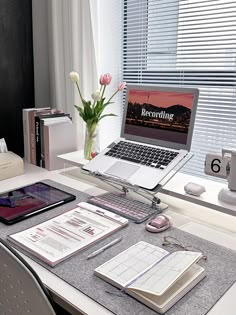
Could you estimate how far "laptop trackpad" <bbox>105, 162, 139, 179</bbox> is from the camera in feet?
4.44

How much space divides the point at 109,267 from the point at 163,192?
50 centimetres

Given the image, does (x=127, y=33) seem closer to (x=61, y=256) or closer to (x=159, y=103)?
(x=159, y=103)

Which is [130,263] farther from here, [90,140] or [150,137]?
[90,140]

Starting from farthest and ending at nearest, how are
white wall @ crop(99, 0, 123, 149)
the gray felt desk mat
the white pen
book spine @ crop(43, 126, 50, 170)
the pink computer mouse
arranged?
1. white wall @ crop(99, 0, 123, 149)
2. book spine @ crop(43, 126, 50, 170)
3. the pink computer mouse
4. the white pen
5. the gray felt desk mat

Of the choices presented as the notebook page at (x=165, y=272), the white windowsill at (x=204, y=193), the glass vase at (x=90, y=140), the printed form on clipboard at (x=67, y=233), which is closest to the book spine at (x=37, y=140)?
the glass vase at (x=90, y=140)

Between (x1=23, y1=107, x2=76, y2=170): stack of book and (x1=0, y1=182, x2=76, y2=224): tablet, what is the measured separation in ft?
0.96

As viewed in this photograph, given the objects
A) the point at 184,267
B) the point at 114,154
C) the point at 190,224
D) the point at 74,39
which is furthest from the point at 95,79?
the point at 184,267

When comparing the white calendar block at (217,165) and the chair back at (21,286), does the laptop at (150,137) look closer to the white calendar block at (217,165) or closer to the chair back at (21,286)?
the white calendar block at (217,165)

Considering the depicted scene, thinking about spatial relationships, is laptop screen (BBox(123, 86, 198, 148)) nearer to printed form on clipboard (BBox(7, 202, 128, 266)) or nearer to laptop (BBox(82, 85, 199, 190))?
laptop (BBox(82, 85, 199, 190))

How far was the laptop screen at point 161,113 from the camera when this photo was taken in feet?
4.29

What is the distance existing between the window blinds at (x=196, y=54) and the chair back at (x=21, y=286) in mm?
1205

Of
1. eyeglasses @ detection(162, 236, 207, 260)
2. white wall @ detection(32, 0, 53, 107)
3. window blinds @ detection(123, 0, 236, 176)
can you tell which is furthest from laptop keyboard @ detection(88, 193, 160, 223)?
white wall @ detection(32, 0, 53, 107)

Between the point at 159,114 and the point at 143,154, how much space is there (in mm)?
177

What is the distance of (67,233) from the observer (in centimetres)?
109
